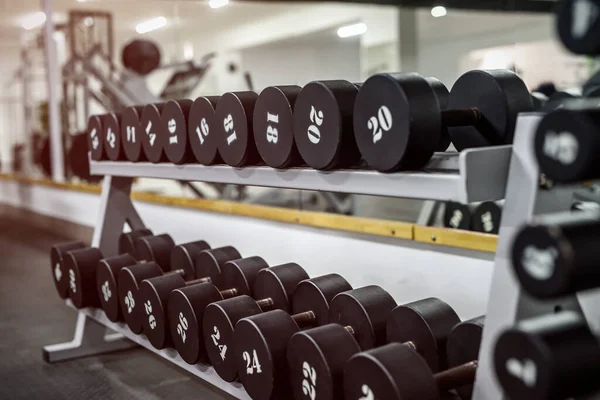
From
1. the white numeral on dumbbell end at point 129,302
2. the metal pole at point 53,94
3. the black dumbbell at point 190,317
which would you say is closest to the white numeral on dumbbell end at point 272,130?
the black dumbbell at point 190,317

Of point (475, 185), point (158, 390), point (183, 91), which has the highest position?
point (183, 91)

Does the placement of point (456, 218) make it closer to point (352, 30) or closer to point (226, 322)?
point (226, 322)

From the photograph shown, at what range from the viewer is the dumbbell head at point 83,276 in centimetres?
225

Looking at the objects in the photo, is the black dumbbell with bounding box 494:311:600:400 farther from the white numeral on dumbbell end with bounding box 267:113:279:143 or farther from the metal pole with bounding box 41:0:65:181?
the metal pole with bounding box 41:0:65:181

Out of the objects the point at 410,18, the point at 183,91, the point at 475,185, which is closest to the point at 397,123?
the point at 475,185

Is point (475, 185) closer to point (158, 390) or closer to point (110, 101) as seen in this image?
point (158, 390)

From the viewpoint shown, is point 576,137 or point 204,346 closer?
point 576,137

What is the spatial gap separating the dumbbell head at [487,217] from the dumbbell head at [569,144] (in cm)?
198

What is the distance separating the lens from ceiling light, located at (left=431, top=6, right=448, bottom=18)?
237 inches

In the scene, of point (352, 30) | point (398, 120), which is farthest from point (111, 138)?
point (352, 30)

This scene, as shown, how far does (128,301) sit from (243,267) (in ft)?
1.24

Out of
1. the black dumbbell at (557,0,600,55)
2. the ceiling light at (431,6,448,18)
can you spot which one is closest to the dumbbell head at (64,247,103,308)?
the black dumbbell at (557,0,600,55)

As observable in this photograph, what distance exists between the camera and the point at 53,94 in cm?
552

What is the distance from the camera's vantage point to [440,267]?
1.85 meters
